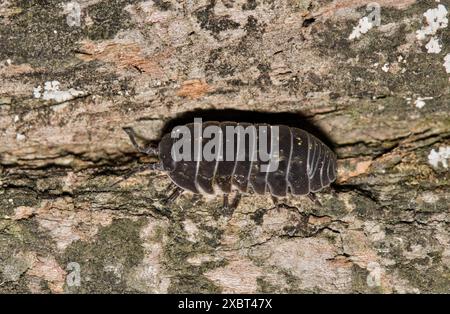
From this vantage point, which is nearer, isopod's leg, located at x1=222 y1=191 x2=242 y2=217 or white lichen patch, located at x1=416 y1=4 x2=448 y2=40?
white lichen patch, located at x1=416 y1=4 x2=448 y2=40

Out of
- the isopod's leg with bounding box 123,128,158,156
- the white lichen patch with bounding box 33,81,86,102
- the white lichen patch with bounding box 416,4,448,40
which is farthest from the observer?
the isopod's leg with bounding box 123,128,158,156

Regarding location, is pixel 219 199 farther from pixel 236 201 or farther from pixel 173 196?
pixel 173 196

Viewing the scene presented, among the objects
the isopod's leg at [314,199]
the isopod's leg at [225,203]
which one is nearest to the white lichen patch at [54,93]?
the isopod's leg at [225,203]

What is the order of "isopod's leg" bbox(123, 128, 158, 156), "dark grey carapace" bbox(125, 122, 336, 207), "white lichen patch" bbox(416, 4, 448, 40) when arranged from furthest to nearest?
"isopod's leg" bbox(123, 128, 158, 156)
"dark grey carapace" bbox(125, 122, 336, 207)
"white lichen patch" bbox(416, 4, 448, 40)

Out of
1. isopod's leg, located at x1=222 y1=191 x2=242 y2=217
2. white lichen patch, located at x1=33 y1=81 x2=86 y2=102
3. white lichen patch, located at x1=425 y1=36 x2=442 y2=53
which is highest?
white lichen patch, located at x1=425 y1=36 x2=442 y2=53

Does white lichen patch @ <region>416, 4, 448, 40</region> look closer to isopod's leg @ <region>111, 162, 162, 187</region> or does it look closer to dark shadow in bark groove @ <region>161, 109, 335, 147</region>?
dark shadow in bark groove @ <region>161, 109, 335, 147</region>

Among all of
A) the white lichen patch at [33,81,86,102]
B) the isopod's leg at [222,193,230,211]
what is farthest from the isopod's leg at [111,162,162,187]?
the white lichen patch at [33,81,86,102]

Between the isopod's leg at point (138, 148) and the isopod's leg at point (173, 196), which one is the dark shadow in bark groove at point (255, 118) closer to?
the isopod's leg at point (138, 148)

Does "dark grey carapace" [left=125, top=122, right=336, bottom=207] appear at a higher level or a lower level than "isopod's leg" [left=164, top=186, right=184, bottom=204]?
higher
